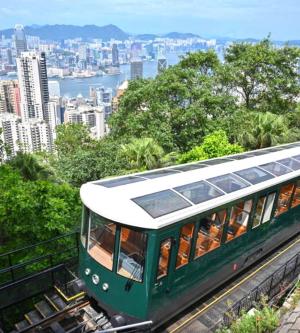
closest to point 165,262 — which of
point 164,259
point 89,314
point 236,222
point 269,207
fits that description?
point 164,259

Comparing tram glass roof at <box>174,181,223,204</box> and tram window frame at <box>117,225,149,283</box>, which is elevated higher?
tram glass roof at <box>174,181,223,204</box>

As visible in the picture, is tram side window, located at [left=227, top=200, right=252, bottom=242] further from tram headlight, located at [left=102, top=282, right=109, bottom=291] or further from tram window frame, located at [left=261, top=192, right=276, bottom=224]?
tram headlight, located at [left=102, top=282, right=109, bottom=291]

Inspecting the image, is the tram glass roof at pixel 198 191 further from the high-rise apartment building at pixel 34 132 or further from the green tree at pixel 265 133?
the high-rise apartment building at pixel 34 132

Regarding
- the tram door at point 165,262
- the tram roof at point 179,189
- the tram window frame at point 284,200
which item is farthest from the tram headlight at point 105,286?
the tram window frame at point 284,200

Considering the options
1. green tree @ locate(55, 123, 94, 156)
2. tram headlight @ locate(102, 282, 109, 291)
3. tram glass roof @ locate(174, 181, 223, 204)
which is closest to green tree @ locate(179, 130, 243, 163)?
tram glass roof @ locate(174, 181, 223, 204)

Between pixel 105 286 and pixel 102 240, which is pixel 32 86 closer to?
pixel 102 240

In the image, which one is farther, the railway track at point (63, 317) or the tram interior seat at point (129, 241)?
the railway track at point (63, 317)
